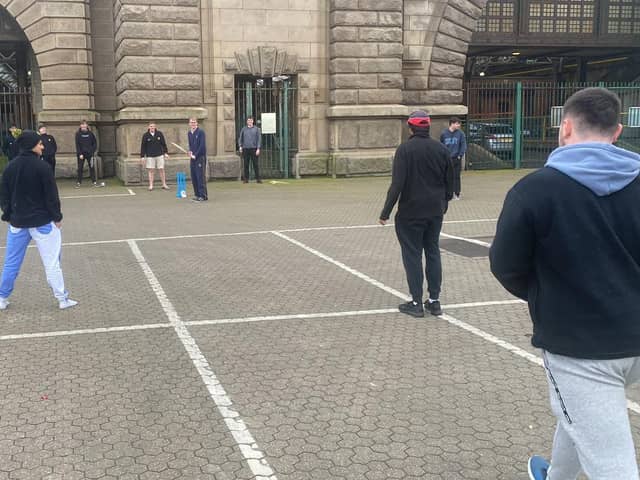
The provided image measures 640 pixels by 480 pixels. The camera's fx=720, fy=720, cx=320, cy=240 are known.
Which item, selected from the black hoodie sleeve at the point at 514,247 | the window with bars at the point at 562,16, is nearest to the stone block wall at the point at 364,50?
the window with bars at the point at 562,16

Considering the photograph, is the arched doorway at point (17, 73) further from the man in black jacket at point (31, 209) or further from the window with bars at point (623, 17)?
the window with bars at point (623, 17)

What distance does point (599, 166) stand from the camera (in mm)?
2471

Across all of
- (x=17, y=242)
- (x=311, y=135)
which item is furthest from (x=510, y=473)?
(x=311, y=135)

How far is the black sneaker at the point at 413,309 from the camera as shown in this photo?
21.9 ft

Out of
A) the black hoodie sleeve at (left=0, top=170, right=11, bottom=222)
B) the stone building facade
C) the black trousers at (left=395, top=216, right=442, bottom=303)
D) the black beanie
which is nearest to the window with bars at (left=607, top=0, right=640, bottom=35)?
the stone building facade

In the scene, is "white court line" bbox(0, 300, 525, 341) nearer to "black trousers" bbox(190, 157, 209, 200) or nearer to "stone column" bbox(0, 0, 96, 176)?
"black trousers" bbox(190, 157, 209, 200)

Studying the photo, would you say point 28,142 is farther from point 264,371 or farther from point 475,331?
point 475,331

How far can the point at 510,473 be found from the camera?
11.9 feet

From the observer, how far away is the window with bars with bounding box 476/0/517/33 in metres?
→ 27.2

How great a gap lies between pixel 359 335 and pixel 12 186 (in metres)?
3.61

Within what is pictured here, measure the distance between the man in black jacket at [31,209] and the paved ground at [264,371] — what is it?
1.38 ft

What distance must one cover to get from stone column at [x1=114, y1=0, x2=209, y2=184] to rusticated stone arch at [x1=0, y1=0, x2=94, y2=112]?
1303mm

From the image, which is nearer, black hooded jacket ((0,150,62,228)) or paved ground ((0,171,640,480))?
paved ground ((0,171,640,480))

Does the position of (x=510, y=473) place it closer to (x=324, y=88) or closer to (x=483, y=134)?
(x=324, y=88)
